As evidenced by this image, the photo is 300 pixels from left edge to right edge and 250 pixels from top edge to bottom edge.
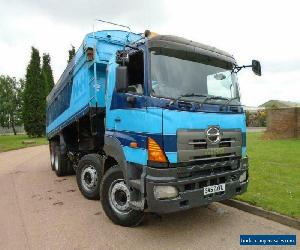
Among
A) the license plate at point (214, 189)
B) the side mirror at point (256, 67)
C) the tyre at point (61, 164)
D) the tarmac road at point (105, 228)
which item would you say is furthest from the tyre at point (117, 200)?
the tyre at point (61, 164)

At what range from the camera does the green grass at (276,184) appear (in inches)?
240

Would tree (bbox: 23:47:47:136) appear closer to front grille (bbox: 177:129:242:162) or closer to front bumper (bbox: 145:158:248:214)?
front grille (bbox: 177:129:242:162)

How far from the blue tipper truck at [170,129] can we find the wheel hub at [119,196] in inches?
0.7

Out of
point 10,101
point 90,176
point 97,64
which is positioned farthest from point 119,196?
point 10,101

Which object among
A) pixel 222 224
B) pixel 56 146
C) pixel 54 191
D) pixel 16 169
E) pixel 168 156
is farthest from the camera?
pixel 16 169

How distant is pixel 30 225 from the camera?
5.86 metres

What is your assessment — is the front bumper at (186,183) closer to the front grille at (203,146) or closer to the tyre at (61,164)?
the front grille at (203,146)

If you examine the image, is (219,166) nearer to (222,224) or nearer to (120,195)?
(222,224)

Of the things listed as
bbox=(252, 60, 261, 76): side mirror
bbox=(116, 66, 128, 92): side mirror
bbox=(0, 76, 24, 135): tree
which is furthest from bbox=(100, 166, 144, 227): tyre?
bbox=(0, 76, 24, 135): tree

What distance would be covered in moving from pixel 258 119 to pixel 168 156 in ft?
126

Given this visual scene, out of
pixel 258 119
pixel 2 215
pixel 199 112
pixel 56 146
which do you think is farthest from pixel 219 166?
pixel 258 119

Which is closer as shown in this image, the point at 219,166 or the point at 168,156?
the point at 168,156

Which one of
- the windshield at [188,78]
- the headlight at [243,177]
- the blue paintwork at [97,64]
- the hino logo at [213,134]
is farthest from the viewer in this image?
the blue paintwork at [97,64]

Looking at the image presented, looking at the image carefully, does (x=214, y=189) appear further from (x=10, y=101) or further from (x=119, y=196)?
(x=10, y=101)
